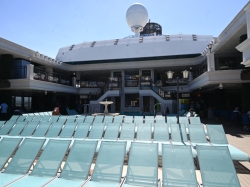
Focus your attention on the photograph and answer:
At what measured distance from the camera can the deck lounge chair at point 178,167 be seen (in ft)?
10.7

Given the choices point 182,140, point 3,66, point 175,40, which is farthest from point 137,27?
point 182,140

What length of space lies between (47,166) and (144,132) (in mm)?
3710

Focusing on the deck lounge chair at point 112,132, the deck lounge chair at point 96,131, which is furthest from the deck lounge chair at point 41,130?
the deck lounge chair at point 112,132

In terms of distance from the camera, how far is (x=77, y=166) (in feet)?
12.5

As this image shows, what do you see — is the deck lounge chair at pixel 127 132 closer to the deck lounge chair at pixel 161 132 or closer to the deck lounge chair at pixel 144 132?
the deck lounge chair at pixel 144 132

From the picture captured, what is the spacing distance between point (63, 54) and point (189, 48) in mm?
17502

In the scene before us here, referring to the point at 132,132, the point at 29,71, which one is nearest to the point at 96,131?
the point at 132,132

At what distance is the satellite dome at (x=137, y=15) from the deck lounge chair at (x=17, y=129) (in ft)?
85.4

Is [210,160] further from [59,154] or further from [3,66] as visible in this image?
[3,66]

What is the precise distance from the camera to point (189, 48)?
75.7 feet

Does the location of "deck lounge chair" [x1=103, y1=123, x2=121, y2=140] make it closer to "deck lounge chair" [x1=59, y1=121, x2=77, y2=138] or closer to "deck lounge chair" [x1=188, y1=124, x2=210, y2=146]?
"deck lounge chair" [x1=59, y1=121, x2=77, y2=138]

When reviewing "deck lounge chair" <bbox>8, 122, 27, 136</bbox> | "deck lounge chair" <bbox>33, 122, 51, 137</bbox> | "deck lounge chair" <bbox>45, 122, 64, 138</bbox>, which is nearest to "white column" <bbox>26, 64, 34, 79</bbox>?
"deck lounge chair" <bbox>8, 122, 27, 136</bbox>

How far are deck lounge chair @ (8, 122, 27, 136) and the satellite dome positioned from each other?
2604 cm

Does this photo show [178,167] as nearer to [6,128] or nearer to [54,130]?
[54,130]
